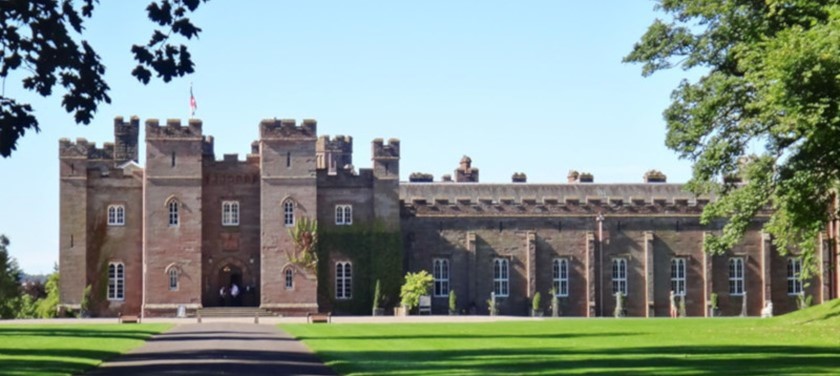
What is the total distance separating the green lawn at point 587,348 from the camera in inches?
1174

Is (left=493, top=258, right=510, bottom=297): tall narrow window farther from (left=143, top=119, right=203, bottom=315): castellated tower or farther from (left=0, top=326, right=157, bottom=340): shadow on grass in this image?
(left=0, top=326, right=157, bottom=340): shadow on grass

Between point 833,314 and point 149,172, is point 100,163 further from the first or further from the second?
point 833,314

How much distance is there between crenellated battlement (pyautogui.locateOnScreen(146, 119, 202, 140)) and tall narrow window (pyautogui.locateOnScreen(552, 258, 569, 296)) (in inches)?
668

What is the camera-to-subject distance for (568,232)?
254 feet

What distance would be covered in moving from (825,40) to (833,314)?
1617 cm

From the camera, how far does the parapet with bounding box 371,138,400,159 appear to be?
74625 millimetres

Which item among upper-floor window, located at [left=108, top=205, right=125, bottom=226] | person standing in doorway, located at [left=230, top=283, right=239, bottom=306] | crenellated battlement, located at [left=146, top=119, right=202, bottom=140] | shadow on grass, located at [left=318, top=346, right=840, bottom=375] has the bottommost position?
shadow on grass, located at [left=318, top=346, right=840, bottom=375]

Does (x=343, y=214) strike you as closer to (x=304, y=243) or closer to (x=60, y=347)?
(x=304, y=243)

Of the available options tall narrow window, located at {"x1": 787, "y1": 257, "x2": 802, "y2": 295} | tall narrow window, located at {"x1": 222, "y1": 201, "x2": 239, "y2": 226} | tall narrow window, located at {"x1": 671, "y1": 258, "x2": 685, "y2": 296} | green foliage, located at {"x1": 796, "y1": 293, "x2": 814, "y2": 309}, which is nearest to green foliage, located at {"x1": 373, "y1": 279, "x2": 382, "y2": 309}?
tall narrow window, located at {"x1": 222, "y1": 201, "x2": 239, "y2": 226}

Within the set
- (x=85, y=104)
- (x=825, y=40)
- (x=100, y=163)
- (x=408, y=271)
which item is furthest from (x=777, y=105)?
(x=100, y=163)

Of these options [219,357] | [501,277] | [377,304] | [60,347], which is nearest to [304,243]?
[377,304]

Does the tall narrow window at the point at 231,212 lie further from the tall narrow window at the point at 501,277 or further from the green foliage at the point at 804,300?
the green foliage at the point at 804,300

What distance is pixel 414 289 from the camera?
240 feet

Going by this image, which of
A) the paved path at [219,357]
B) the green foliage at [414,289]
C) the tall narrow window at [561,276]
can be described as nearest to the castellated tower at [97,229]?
the green foliage at [414,289]
